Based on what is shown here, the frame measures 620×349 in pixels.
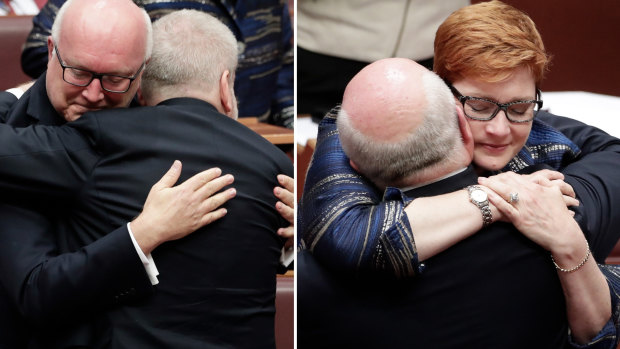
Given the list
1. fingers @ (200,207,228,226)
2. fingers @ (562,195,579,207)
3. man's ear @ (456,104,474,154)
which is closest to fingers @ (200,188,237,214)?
fingers @ (200,207,228,226)

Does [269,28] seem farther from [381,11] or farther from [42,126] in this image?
[42,126]

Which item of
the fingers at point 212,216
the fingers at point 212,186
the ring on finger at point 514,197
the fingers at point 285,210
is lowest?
the fingers at point 285,210

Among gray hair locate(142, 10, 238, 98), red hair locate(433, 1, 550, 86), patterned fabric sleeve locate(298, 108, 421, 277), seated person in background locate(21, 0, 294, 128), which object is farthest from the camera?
seated person in background locate(21, 0, 294, 128)

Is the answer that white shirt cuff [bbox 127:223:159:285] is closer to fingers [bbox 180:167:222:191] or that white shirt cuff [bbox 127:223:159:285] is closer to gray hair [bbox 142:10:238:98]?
fingers [bbox 180:167:222:191]

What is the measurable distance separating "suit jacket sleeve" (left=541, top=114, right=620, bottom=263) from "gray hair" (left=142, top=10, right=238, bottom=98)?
1.57 ft

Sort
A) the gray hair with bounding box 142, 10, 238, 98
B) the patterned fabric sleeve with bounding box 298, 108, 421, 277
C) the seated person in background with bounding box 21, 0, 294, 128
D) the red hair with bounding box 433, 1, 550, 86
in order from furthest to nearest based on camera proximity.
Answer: the seated person in background with bounding box 21, 0, 294, 128
the gray hair with bounding box 142, 10, 238, 98
the red hair with bounding box 433, 1, 550, 86
the patterned fabric sleeve with bounding box 298, 108, 421, 277

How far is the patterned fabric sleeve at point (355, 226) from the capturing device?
74 cm

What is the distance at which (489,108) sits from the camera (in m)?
0.87

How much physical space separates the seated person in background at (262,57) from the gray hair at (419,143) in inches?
30.0

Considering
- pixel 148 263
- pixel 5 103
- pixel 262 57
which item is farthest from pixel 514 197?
pixel 262 57

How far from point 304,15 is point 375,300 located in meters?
0.50

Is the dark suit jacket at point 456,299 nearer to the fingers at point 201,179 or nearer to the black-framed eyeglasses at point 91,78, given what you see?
the fingers at point 201,179

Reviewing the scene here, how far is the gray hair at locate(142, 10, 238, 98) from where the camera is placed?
95 cm

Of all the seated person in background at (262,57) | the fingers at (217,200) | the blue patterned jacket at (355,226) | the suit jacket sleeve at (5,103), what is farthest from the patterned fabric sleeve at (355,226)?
the seated person in background at (262,57)
